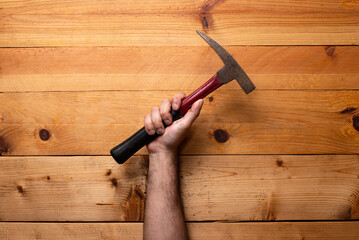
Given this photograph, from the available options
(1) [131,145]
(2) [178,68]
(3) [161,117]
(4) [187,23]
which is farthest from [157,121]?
(4) [187,23]

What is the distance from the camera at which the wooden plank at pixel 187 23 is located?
1073mm

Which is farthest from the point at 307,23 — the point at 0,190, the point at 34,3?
the point at 0,190

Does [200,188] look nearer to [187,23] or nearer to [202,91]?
[202,91]

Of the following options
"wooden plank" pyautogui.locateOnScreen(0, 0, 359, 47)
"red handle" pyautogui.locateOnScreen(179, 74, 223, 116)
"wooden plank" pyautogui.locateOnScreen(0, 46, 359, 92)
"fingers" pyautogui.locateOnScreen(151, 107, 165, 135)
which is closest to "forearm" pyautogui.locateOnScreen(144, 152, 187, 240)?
"fingers" pyautogui.locateOnScreen(151, 107, 165, 135)

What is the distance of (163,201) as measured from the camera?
3.19 feet

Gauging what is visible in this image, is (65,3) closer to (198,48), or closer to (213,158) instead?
(198,48)

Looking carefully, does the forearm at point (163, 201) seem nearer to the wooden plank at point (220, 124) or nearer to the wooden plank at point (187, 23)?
the wooden plank at point (220, 124)

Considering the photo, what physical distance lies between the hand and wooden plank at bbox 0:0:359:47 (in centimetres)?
31

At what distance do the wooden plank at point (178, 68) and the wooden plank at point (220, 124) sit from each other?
1.7 inches

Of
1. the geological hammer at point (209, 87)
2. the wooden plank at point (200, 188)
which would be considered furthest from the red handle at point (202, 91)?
the wooden plank at point (200, 188)

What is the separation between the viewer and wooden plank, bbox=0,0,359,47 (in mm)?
1073

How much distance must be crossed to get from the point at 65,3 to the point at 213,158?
0.91 m

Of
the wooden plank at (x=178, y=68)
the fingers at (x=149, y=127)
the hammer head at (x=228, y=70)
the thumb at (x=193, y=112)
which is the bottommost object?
the fingers at (x=149, y=127)

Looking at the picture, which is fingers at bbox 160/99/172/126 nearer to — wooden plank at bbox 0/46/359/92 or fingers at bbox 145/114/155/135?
fingers at bbox 145/114/155/135
